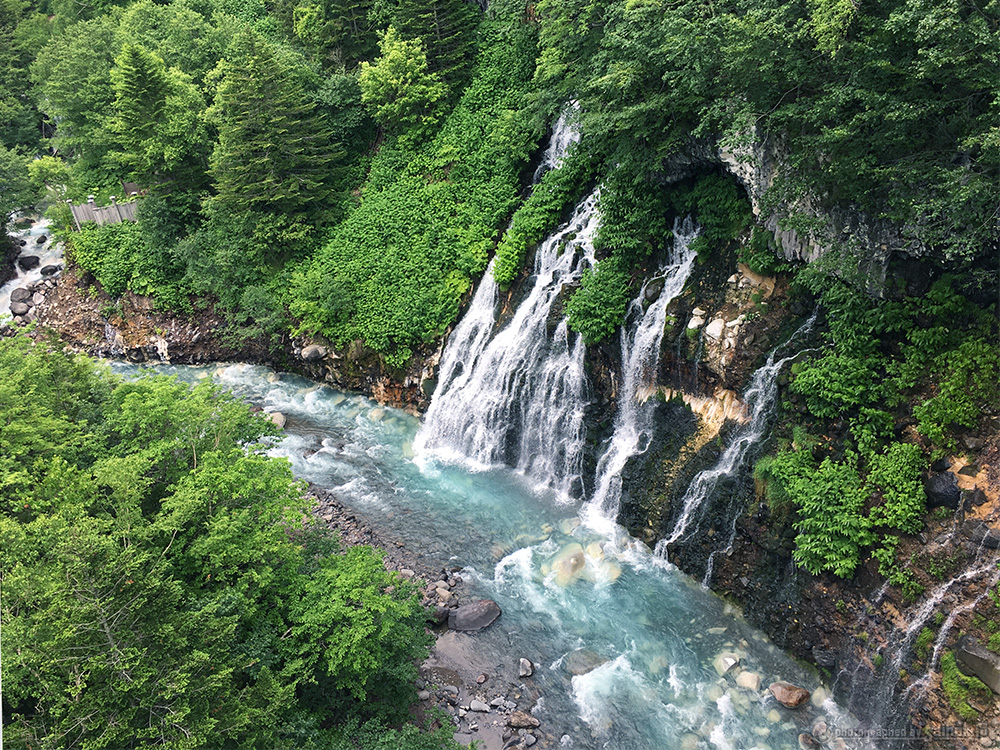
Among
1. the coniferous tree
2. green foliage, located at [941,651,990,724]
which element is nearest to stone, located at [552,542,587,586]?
green foliage, located at [941,651,990,724]

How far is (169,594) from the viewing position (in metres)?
9.02

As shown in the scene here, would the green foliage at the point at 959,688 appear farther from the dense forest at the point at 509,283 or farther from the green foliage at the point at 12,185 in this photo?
the green foliage at the point at 12,185

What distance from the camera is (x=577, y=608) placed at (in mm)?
15117

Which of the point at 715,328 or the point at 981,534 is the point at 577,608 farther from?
the point at 981,534

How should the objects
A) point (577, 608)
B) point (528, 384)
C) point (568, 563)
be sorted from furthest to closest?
point (528, 384) < point (568, 563) < point (577, 608)

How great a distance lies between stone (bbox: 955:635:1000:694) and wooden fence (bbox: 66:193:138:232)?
33.3m

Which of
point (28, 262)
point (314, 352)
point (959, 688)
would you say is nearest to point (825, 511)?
point (959, 688)

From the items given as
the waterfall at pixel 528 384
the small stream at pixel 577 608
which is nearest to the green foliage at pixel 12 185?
the small stream at pixel 577 608

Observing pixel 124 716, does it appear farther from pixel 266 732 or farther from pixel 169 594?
pixel 266 732

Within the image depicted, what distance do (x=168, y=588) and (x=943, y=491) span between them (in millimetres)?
13209

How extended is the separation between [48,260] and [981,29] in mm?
39223

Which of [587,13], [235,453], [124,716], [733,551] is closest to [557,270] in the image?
[587,13]

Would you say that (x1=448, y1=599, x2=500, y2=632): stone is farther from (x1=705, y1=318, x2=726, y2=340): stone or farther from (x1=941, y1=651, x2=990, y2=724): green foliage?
(x1=941, y1=651, x2=990, y2=724): green foliage

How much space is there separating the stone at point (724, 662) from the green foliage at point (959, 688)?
3.73 metres
